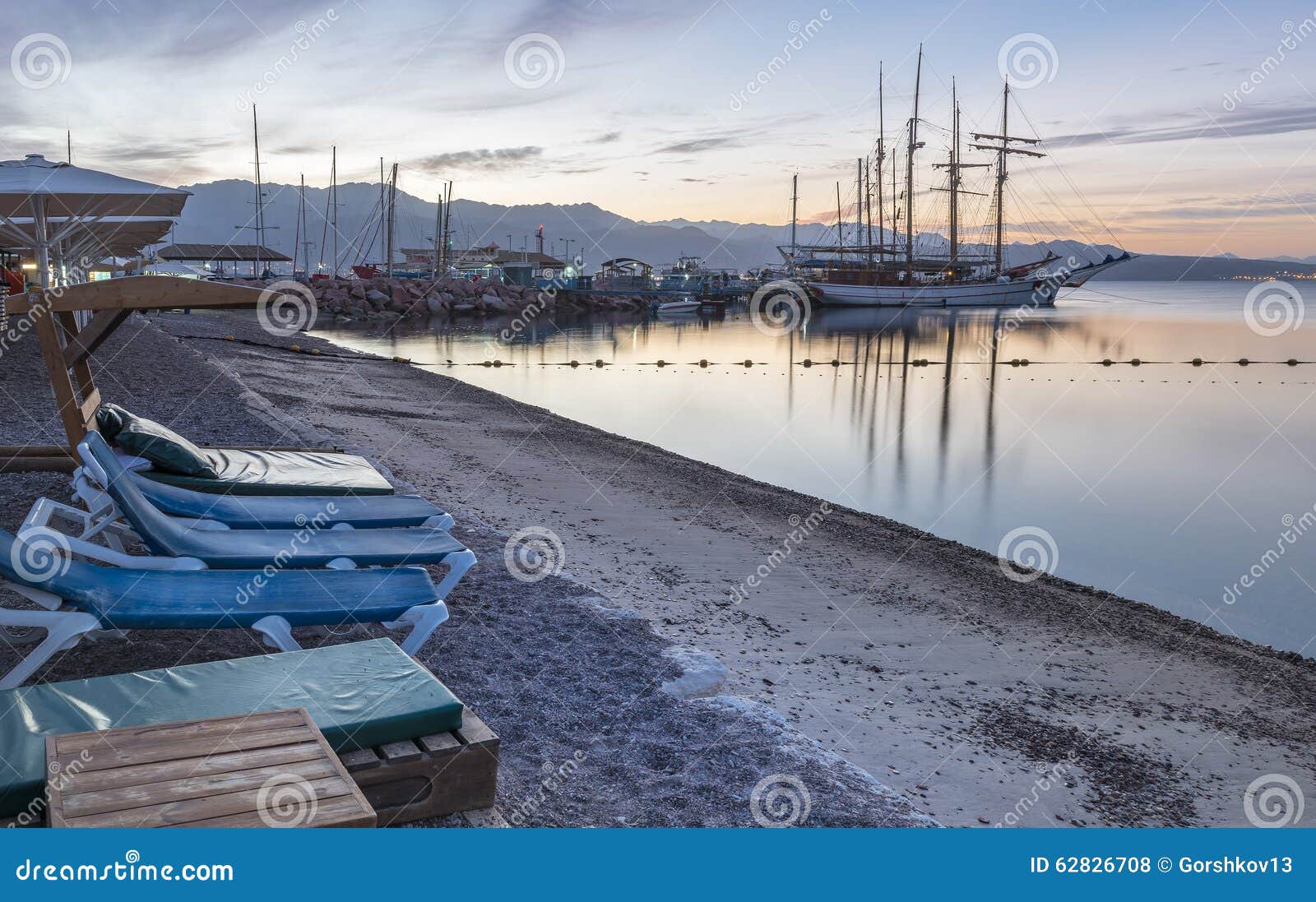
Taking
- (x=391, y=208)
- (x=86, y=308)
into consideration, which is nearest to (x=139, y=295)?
(x=86, y=308)

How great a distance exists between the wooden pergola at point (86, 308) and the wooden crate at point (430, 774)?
2.38 meters

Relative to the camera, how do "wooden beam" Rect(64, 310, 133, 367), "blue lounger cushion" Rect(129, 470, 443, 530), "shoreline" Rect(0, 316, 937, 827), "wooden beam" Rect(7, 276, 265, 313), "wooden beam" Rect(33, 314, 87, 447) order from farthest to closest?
"wooden beam" Rect(64, 310, 133, 367) → "wooden beam" Rect(33, 314, 87, 447) → "blue lounger cushion" Rect(129, 470, 443, 530) → "wooden beam" Rect(7, 276, 265, 313) → "shoreline" Rect(0, 316, 937, 827)

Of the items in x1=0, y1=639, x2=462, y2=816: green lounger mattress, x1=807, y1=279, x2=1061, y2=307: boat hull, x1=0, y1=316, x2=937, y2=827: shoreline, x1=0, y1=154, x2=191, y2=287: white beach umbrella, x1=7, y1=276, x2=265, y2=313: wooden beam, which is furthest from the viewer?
x1=807, y1=279, x2=1061, y2=307: boat hull

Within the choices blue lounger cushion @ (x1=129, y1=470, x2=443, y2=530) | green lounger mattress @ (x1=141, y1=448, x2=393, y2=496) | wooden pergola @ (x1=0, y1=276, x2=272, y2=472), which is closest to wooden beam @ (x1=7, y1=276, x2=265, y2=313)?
wooden pergola @ (x1=0, y1=276, x2=272, y2=472)

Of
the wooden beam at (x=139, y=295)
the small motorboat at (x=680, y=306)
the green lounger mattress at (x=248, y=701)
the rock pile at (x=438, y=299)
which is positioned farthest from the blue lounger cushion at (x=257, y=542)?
the small motorboat at (x=680, y=306)

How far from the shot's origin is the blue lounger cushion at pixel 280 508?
15.1 ft

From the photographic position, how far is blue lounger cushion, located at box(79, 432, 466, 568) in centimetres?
396

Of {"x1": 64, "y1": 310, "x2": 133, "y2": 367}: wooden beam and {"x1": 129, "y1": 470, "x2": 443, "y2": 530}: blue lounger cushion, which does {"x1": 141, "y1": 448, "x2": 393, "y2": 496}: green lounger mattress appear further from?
{"x1": 64, "y1": 310, "x2": 133, "y2": 367}: wooden beam

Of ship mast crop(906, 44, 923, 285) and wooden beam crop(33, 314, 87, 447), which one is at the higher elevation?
ship mast crop(906, 44, 923, 285)

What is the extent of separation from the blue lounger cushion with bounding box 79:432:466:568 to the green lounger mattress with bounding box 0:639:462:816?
118 centimetres

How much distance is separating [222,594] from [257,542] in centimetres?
82

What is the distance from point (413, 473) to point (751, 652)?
470cm

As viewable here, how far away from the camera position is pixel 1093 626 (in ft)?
21.6

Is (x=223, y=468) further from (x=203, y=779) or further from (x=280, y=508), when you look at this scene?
(x=203, y=779)
